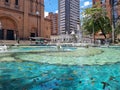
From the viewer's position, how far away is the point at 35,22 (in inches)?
1399

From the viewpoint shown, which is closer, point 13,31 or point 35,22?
point 13,31

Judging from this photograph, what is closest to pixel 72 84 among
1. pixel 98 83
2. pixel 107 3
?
pixel 98 83

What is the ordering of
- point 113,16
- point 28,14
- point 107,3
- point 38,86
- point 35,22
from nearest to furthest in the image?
point 38,86, point 28,14, point 35,22, point 113,16, point 107,3

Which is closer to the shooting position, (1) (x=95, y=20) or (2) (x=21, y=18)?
(1) (x=95, y=20)

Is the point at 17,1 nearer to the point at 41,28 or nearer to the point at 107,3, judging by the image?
the point at 41,28

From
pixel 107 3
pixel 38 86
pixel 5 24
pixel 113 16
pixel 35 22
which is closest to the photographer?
pixel 38 86

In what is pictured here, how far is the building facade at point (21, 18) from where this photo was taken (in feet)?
95.8

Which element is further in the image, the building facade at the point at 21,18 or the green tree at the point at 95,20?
the green tree at the point at 95,20

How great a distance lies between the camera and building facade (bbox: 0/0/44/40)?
29203mm

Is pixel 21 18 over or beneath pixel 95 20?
over

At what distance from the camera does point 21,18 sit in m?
31.9

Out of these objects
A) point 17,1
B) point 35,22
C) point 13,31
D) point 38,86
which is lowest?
point 38,86

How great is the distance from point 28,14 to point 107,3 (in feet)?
70.2

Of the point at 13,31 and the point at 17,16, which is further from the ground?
the point at 17,16
